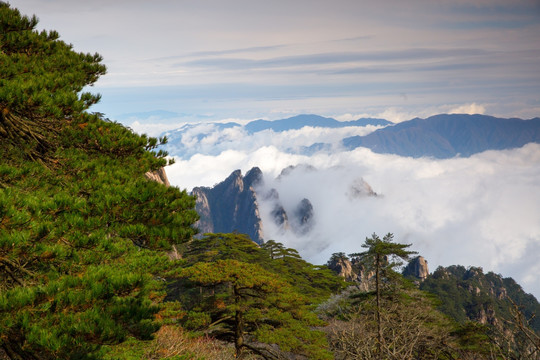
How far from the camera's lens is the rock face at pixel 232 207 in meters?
174

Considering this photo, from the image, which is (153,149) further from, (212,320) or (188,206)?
(212,320)

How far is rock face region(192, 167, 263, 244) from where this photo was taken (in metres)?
174

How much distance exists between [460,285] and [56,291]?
97.1 metres

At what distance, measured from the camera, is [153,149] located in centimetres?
784

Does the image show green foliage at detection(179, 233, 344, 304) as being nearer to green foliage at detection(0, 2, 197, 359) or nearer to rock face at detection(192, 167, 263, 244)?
green foliage at detection(0, 2, 197, 359)

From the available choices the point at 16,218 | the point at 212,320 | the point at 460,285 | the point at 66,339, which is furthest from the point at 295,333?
the point at 460,285

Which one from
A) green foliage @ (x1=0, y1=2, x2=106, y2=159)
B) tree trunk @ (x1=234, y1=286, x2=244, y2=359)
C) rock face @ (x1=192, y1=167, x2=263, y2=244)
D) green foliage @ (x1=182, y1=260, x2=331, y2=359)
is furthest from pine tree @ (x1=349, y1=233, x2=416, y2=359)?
rock face @ (x1=192, y1=167, x2=263, y2=244)

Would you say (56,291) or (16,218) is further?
(56,291)

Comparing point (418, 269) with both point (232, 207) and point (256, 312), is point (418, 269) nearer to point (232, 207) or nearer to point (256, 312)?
point (256, 312)

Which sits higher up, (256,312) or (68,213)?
(68,213)

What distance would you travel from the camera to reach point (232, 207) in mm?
187250

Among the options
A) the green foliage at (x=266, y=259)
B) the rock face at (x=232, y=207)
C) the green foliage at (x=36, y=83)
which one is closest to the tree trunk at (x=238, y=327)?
the green foliage at (x=36, y=83)

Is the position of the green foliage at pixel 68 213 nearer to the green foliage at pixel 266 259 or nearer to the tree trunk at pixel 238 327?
the tree trunk at pixel 238 327

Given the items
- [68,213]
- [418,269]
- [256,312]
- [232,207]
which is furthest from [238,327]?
[232,207]
